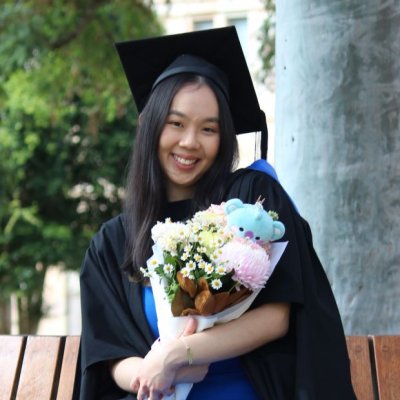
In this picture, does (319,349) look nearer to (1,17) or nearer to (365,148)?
(365,148)

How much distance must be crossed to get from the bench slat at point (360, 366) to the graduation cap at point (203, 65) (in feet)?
2.70

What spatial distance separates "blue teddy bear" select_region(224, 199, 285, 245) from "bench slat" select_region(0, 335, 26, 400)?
4.70 feet

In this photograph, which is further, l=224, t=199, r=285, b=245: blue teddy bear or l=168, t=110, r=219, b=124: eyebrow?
l=168, t=110, r=219, b=124: eyebrow

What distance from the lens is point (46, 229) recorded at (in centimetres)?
2284

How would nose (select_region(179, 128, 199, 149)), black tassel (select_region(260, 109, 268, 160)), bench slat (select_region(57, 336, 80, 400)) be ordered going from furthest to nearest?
bench slat (select_region(57, 336, 80, 400))
black tassel (select_region(260, 109, 268, 160))
nose (select_region(179, 128, 199, 149))

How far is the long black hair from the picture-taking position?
3750 mm

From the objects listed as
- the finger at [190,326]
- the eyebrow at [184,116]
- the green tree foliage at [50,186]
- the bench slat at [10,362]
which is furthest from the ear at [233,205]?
the green tree foliage at [50,186]

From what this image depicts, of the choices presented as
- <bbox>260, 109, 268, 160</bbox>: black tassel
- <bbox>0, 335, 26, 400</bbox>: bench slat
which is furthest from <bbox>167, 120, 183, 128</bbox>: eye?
<bbox>0, 335, 26, 400</bbox>: bench slat

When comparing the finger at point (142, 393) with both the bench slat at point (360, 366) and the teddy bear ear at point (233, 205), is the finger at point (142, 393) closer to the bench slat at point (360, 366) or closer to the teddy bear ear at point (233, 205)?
A: the teddy bear ear at point (233, 205)

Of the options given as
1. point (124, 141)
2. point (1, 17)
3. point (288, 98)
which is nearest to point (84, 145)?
point (124, 141)

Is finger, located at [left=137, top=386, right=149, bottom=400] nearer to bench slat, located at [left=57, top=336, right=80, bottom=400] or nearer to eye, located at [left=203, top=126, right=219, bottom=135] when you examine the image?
bench slat, located at [left=57, top=336, right=80, bottom=400]

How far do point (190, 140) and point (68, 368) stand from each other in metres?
1.17

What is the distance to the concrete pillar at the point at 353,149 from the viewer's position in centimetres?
440

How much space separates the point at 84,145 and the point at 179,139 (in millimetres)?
20794
